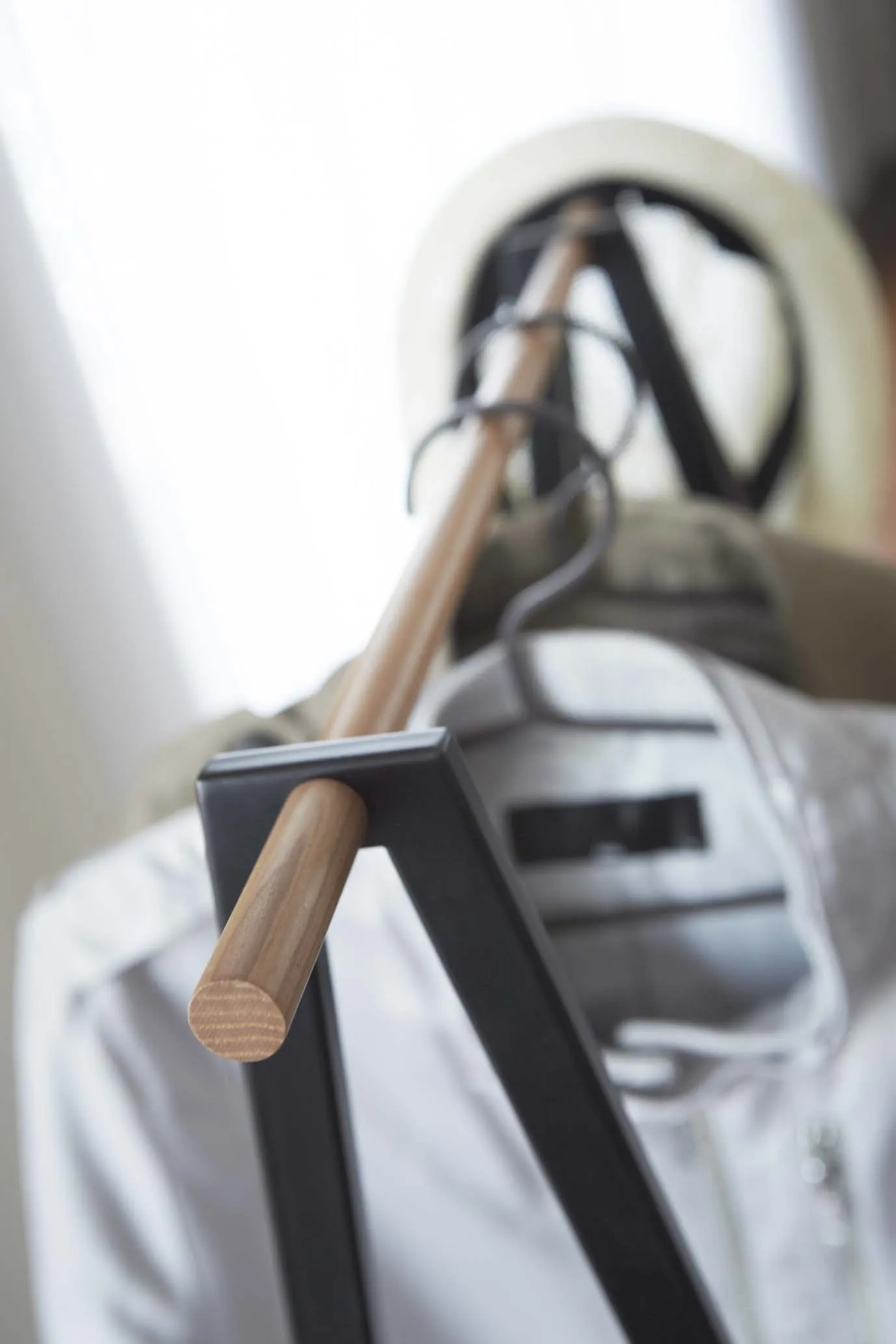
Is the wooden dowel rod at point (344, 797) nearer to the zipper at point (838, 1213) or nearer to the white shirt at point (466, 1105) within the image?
the white shirt at point (466, 1105)

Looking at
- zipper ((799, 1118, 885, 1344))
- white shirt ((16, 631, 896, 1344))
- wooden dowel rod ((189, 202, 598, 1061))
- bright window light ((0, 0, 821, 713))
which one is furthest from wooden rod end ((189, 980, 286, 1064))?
bright window light ((0, 0, 821, 713))

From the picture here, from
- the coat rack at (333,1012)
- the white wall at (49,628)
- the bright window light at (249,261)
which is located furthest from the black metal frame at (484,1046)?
the bright window light at (249,261)

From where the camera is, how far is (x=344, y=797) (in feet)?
0.99

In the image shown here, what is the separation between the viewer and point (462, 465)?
1.80ft

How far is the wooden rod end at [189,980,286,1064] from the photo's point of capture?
0.26 meters

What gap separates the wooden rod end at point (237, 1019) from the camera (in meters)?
0.26

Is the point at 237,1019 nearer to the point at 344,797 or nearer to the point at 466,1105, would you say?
the point at 344,797

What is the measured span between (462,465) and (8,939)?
40 centimetres

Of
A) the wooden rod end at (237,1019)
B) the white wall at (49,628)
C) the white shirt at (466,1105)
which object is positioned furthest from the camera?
the white wall at (49,628)

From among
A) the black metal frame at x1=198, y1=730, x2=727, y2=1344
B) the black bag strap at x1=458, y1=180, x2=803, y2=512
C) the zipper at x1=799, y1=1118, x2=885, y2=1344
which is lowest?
the zipper at x1=799, y1=1118, x2=885, y2=1344

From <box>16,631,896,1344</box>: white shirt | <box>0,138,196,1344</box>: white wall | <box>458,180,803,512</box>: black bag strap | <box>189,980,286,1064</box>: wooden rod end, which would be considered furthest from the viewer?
<box>458,180,803,512</box>: black bag strap

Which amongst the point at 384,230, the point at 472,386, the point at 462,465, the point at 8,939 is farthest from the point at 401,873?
the point at 384,230

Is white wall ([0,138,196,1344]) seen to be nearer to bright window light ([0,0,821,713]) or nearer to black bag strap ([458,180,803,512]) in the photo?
bright window light ([0,0,821,713])

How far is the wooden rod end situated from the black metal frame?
50 millimetres
